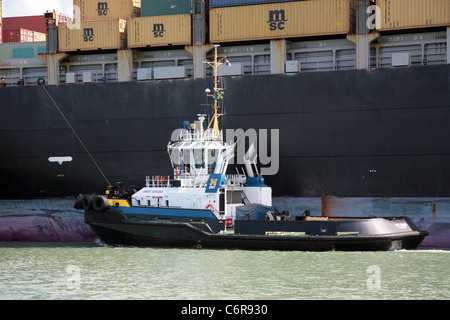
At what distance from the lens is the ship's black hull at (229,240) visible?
15.9m

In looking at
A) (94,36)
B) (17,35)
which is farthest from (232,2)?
(17,35)

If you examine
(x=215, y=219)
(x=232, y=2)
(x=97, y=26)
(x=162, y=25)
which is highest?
(x=232, y=2)

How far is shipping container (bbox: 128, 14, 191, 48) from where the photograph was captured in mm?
22625

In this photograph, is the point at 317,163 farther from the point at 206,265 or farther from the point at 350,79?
the point at 206,265

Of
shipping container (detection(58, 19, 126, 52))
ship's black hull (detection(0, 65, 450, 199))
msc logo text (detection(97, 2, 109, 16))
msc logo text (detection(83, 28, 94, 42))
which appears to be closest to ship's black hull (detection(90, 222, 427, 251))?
ship's black hull (detection(0, 65, 450, 199))

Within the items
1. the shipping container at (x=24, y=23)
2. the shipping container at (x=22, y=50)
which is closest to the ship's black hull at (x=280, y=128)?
Result: the shipping container at (x=22, y=50)

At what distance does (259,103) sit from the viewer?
21.3 metres

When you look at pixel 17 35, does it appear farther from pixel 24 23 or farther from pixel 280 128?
pixel 280 128

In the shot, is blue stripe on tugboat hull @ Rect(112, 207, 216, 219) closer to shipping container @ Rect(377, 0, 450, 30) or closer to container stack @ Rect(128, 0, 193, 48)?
container stack @ Rect(128, 0, 193, 48)

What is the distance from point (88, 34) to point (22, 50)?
184 inches

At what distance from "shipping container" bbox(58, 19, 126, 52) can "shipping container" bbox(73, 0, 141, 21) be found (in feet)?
1.79

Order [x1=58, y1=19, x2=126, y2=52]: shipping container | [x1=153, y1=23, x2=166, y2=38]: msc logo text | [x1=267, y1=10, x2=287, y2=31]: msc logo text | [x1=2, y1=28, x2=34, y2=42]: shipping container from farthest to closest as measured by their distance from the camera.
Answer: [x1=2, y1=28, x2=34, y2=42]: shipping container → [x1=58, y1=19, x2=126, y2=52]: shipping container → [x1=153, y1=23, x2=166, y2=38]: msc logo text → [x1=267, y1=10, x2=287, y2=31]: msc logo text

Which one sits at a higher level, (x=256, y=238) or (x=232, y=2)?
(x=232, y=2)
